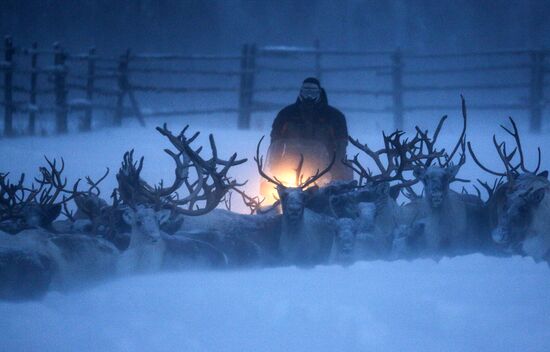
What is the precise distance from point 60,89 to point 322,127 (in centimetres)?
706

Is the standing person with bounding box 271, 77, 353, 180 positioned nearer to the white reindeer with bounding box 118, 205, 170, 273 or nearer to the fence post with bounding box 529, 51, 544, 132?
the white reindeer with bounding box 118, 205, 170, 273

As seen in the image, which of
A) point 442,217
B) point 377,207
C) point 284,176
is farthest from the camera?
point 284,176

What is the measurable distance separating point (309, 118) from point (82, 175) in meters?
3.14

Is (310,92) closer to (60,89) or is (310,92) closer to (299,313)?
(299,313)

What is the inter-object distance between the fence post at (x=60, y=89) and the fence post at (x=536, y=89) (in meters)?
7.08

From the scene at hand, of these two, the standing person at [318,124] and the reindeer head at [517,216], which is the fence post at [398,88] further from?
the reindeer head at [517,216]

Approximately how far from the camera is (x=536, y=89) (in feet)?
43.2

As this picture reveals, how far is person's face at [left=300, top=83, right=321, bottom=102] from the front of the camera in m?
6.19

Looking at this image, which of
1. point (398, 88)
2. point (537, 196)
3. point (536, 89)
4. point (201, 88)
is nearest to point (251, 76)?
point (201, 88)

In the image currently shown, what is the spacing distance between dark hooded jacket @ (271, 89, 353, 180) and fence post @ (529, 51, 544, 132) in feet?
25.1

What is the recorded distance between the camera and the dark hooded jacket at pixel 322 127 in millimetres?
6234

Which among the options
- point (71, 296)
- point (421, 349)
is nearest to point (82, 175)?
point (71, 296)

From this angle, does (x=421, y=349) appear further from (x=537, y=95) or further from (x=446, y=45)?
(x=446, y=45)

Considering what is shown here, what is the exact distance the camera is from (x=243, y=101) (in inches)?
536
